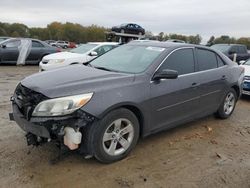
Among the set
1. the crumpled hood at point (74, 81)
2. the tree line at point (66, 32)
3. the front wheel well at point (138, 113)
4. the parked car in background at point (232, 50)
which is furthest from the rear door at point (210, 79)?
the tree line at point (66, 32)

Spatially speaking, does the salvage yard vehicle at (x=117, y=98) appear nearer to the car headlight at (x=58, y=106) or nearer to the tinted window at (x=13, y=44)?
the car headlight at (x=58, y=106)

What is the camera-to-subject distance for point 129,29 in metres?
19.3

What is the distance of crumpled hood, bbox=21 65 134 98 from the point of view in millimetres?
3717

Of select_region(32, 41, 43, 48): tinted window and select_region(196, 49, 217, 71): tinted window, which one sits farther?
select_region(32, 41, 43, 48): tinted window

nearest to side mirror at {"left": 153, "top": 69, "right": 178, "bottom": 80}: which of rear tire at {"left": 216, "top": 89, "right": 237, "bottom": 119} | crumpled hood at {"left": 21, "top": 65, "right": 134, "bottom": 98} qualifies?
crumpled hood at {"left": 21, "top": 65, "right": 134, "bottom": 98}

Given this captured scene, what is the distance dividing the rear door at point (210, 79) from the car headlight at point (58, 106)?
242cm

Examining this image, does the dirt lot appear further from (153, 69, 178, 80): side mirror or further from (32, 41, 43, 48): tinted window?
(32, 41, 43, 48): tinted window

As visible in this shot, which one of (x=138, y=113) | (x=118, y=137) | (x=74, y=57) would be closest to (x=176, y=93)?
(x=138, y=113)

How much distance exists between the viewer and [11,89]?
28.3ft

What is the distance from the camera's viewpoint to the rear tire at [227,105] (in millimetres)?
6090

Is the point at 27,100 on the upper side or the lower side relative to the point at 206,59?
lower

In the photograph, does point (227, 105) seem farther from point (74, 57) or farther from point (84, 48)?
point (84, 48)

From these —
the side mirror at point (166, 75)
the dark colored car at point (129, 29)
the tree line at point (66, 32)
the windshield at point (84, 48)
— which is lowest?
the tree line at point (66, 32)

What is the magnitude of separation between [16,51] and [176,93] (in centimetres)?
→ 1237
